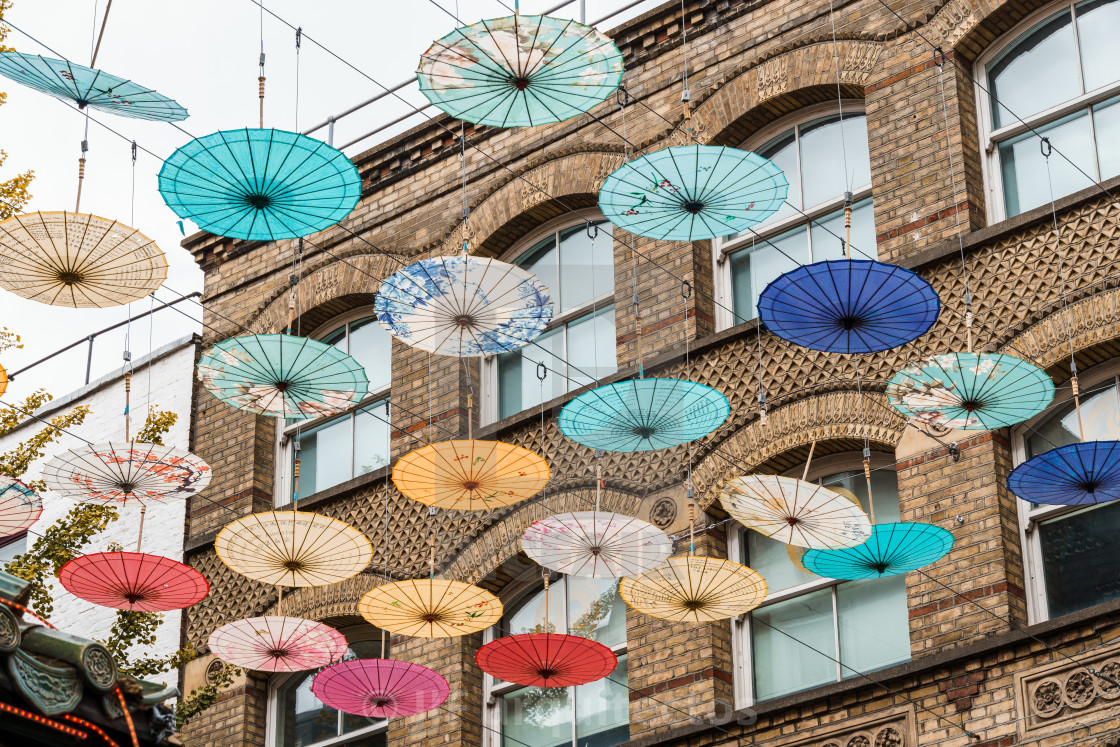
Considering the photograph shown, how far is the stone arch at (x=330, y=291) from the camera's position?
21.2 metres

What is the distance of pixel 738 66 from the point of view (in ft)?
61.1

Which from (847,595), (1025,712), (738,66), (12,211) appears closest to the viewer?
(1025,712)

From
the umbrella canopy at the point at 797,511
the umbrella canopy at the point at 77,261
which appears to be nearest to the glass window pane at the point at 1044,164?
the umbrella canopy at the point at 797,511

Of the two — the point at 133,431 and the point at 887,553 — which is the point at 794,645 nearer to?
the point at 887,553

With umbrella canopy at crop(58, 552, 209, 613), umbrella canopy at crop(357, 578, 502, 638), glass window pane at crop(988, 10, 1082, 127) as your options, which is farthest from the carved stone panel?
umbrella canopy at crop(58, 552, 209, 613)

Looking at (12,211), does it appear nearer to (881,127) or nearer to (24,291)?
(24,291)

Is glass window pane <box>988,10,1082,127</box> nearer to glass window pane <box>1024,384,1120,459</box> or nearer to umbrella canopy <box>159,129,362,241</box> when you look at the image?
glass window pane <box>1024,384,1120,459</box>

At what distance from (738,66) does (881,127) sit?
2.03m

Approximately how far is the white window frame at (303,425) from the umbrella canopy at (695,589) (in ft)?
23.1

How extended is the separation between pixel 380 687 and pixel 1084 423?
6735 millimetres

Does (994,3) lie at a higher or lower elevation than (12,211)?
higher

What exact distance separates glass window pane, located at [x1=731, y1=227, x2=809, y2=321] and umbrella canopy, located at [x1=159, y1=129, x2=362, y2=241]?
5.82 metres

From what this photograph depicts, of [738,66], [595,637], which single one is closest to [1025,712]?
[595,637]

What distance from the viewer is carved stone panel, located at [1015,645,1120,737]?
13672 millimetres
